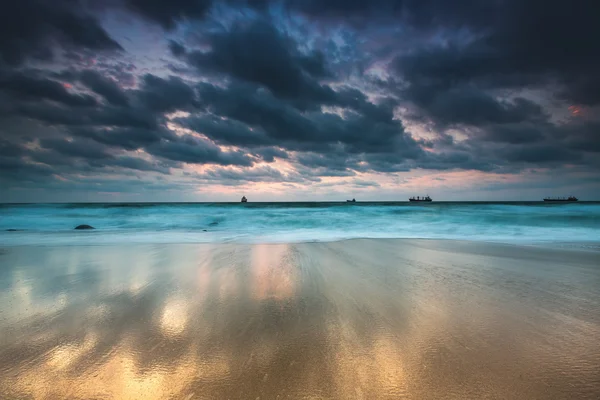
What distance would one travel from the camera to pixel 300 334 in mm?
2352

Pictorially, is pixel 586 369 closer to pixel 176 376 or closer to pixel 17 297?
pixel 176 376

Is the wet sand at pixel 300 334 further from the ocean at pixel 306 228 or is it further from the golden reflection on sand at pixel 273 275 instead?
the ocean at pixel 306 228

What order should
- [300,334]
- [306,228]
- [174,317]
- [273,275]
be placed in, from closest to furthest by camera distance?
[300,334], [174,317], [273,275], [306,228]

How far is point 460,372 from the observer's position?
1792 mm

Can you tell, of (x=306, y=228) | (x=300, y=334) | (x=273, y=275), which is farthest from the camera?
(x=306, y=228)

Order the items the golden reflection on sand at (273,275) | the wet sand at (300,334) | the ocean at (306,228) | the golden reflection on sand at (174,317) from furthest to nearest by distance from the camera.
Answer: the ocean at (306,228), the golden reflection on sand at (273,275), the golden reflection on sand at (174,317), the wet sand at (300,334)

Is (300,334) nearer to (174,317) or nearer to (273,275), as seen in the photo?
(174,317)

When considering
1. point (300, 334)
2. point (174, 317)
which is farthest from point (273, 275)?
point (300, 334)

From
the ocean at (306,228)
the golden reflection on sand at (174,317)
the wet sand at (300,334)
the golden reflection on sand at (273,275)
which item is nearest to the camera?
the wet sand at (300,334)

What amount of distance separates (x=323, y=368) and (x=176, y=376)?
2.88ft

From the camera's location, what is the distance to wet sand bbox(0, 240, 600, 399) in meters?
1.67

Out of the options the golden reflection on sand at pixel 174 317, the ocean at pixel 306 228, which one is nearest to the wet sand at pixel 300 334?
the golden reflection on sand at pixel 174 317

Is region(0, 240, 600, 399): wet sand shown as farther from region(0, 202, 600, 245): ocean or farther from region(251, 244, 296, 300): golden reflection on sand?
region(0, 202, 600, 245): ocean

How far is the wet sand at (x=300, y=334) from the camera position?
1667 millimetres
